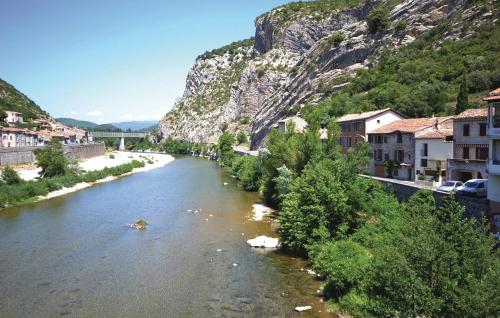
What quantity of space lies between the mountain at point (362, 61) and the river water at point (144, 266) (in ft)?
55.2

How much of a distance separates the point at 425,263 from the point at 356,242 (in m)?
10.7

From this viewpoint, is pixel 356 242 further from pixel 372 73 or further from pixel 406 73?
pixel 372 73

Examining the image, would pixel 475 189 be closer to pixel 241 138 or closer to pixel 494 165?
pixel 494 165

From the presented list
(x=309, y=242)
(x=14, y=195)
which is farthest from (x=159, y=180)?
(x=309, y=242)

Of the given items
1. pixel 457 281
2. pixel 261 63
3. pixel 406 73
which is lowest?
pixel 457 281

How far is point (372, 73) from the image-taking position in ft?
244

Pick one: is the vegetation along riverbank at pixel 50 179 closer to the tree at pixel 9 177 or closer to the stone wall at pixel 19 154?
the tree at pixel 9 177

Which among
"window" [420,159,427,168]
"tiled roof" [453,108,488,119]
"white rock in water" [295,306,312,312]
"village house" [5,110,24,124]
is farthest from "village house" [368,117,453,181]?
"village house" [5,110,24,124]

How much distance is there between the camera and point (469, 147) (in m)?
28.6

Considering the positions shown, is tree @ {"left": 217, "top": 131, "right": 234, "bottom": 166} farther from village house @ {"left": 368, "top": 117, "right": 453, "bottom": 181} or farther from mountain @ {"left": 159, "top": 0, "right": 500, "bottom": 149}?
village house @ {"left": 368, "top": 117, "right": 453, "bottom": 181}

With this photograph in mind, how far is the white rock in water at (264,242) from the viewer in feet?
96.1

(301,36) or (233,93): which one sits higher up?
(301,36)

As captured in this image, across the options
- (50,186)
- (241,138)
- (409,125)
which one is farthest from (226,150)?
(409,125)

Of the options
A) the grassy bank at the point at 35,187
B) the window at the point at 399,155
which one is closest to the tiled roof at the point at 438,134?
the window at the point at 399,155
